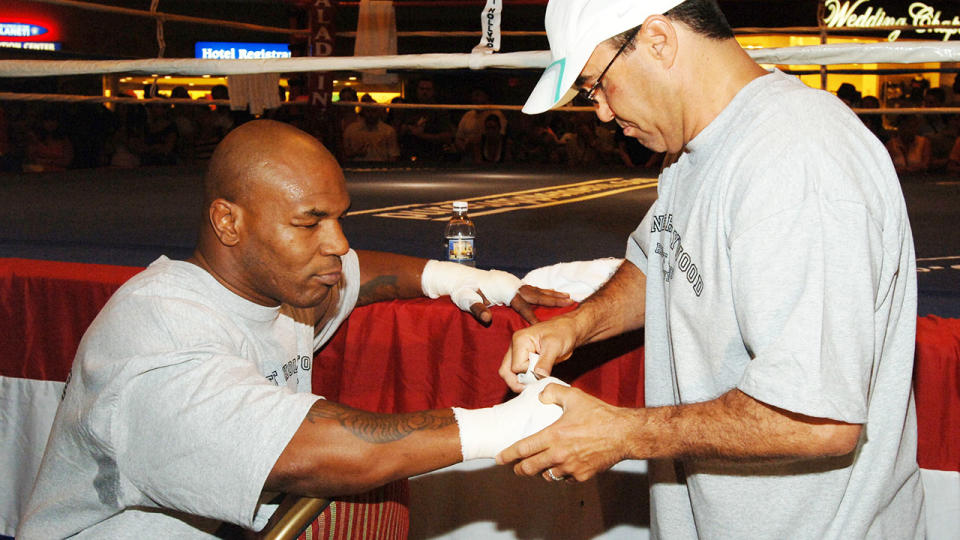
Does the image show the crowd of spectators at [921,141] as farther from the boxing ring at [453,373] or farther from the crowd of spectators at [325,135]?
the boxing ring at [453,373]

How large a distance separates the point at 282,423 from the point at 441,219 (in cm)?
221

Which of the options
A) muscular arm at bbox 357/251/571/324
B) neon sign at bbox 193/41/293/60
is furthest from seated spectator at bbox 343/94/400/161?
muscular arm at bbox 357/251/571/324

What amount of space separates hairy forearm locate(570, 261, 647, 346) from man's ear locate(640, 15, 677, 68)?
498 mm

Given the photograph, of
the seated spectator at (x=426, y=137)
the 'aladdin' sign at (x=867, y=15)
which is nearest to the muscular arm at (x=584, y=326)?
the seated spectator at (x=426, y=137)

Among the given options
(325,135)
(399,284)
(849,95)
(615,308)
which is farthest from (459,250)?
(849,95)

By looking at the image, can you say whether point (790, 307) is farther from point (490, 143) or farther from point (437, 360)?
point (490, 143)

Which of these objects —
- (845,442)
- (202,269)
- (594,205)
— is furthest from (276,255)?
(594,205)

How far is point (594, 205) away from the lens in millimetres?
3797

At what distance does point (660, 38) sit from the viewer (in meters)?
1.04

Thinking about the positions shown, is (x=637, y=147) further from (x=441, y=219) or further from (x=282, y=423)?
(x=282, y=423)

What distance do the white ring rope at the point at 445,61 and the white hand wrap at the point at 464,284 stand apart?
54 cm

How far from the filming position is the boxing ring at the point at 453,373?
4.98 ft

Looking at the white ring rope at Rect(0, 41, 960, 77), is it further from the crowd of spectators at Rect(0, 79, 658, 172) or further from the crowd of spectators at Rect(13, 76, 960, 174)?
the crowd of spectators at Rect(0, 79, 658, 172)

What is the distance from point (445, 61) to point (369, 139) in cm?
602
